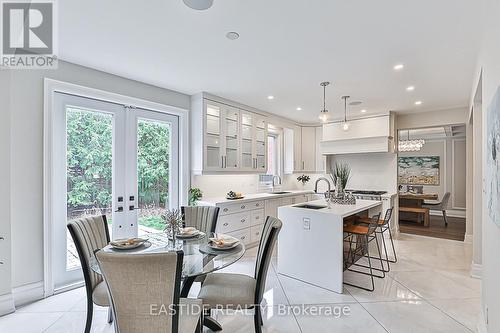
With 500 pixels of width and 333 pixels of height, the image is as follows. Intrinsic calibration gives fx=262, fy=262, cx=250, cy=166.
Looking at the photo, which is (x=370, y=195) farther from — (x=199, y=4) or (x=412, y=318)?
(x=199, y=4)

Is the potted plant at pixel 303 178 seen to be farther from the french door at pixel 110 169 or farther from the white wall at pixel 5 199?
the white wall at pixel 5 199

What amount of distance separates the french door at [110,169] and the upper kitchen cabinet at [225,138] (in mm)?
368

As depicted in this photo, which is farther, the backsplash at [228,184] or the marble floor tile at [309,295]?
the backsplash at [228,184]

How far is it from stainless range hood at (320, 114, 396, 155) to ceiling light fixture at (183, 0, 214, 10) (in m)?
4.08

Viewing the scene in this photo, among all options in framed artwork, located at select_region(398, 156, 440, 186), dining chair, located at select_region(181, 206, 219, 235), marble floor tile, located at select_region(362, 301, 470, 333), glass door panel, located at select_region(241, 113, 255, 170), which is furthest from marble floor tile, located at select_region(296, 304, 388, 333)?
framed artwork, located at select_region(398, 156, 440, 186)

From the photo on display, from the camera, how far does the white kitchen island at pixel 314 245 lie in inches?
120

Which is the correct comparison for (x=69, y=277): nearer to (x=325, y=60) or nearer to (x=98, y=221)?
(x=98, y=221)

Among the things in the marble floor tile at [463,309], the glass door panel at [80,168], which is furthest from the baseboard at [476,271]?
the glass door panel at [80,168]

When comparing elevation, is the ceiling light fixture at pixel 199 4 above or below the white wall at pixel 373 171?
above

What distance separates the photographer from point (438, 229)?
6332 millimetres

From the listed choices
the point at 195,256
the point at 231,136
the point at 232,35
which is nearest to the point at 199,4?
the point at 232,35

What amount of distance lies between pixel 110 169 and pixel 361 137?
16.0 ft

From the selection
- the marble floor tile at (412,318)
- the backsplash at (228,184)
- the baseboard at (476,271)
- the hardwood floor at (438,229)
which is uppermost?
the backsplash at (228,184)

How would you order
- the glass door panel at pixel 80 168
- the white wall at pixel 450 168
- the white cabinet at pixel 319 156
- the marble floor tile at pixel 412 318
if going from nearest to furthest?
the marble floor tile at pixel 412 318
the glass door panel at pixel 80 168
the white cabinet at pixel 319 156
the white wall at pixel 450 168
